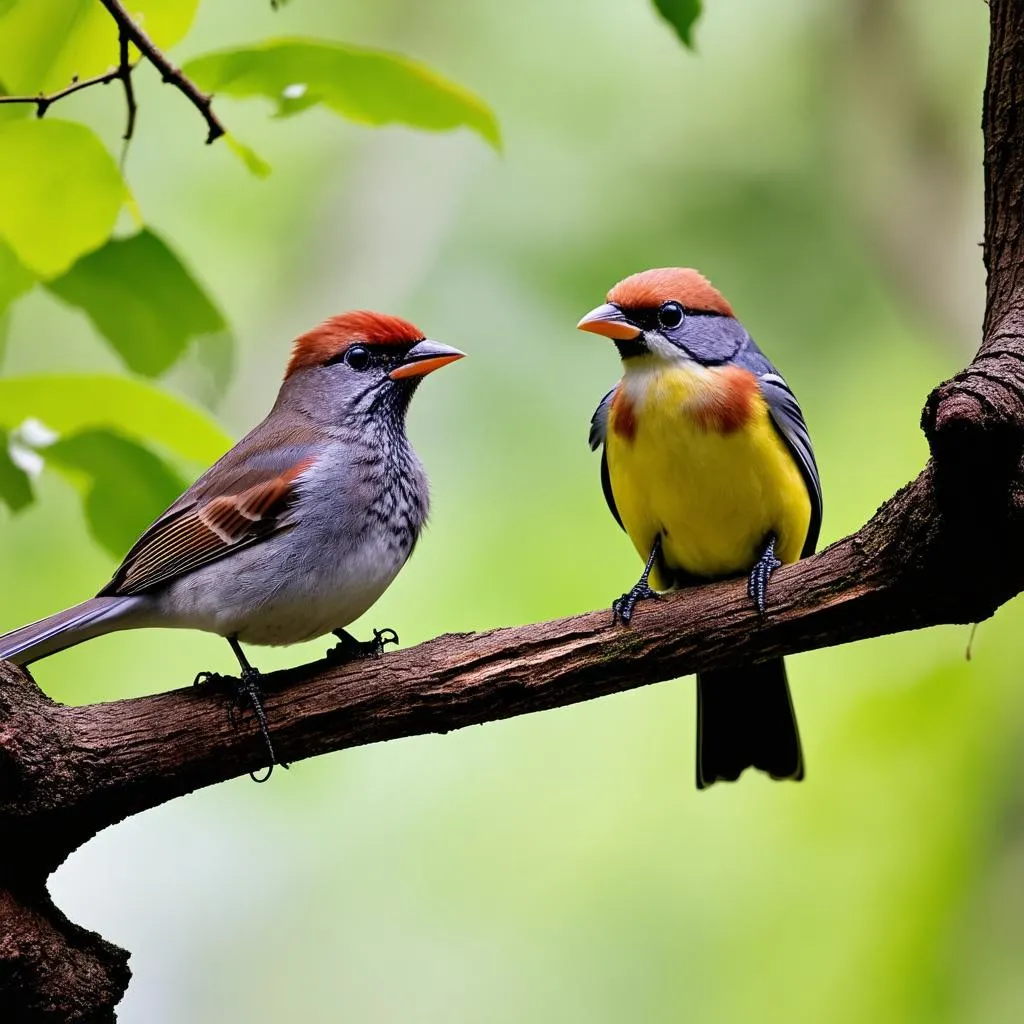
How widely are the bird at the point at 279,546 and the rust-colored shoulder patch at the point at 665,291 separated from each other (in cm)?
40

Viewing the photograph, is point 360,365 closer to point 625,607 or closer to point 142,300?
point 142,300

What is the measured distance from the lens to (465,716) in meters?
2.54

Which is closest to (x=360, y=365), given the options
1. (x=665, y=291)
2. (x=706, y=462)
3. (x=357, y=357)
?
(x=357, y=357)

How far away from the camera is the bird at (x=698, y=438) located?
2.94 meters

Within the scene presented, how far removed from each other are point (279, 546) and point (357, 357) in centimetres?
61

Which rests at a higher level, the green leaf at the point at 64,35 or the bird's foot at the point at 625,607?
the green leaf at the point at 64,35

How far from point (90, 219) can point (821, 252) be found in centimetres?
330

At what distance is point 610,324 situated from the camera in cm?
289

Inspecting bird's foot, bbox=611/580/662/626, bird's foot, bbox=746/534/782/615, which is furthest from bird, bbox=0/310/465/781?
bird's foot, bbox=746/534/782/615

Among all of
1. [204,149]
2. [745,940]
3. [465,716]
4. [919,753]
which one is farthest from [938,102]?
[465,716]

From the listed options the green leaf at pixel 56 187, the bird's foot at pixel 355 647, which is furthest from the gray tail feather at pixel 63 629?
the green leaf at pixel 56 187

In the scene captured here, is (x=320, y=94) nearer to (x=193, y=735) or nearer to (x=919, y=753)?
(x=193, y=735)

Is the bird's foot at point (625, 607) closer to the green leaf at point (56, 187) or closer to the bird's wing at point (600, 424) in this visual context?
the bird's wing at point (600, 424)

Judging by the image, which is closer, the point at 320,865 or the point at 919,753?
the point at 919,753
